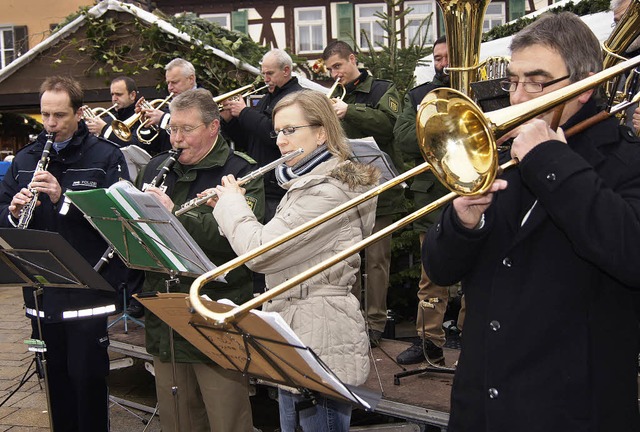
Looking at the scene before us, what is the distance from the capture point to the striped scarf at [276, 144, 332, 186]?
3.28 metres

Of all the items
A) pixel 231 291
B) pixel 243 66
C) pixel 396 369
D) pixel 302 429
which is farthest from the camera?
pixel 243 66

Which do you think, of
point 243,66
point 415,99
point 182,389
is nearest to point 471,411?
point 182,389

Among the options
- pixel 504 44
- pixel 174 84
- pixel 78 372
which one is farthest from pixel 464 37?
pixel 504 44

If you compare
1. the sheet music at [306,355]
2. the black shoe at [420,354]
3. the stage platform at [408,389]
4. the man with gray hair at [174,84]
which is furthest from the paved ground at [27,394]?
the sheet music at [306,355]

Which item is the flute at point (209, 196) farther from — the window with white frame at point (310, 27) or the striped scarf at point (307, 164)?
the window with white frame at point (310, 27)

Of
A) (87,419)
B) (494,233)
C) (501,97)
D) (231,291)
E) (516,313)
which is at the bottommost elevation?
(87,419)

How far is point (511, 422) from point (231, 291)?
6.81ft

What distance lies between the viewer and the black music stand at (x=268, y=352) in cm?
222

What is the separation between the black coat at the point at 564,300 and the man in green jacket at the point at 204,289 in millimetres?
1872

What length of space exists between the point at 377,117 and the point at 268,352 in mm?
3557

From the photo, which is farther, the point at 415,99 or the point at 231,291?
the point at 415,99

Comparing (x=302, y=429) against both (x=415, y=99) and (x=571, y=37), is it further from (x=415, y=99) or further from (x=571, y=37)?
(x=415, y=99)

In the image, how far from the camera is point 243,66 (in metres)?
7.96

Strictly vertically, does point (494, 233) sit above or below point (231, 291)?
above
